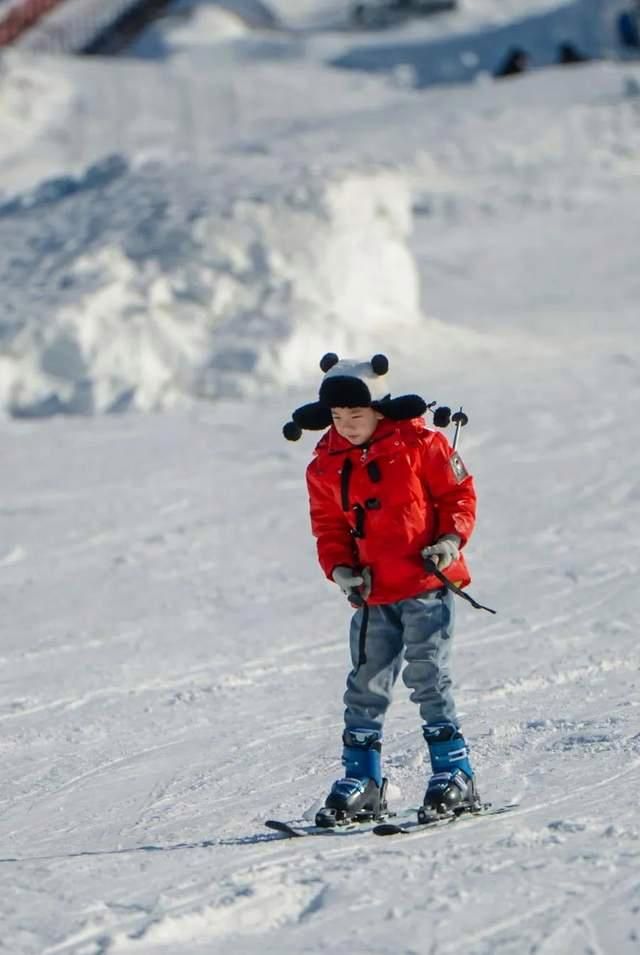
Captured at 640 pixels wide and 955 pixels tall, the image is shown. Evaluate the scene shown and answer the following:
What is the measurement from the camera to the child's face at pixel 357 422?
15.3 ft

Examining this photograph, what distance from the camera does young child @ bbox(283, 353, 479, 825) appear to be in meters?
4.66

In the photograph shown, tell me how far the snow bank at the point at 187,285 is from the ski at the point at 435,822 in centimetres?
798

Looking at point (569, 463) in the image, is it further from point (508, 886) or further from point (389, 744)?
point (508, 886)

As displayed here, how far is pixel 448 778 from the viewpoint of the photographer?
4.76m

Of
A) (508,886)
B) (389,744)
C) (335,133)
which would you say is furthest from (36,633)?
(335,133)

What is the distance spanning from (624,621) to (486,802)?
2.74 metres

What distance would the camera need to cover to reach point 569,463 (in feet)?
35.3

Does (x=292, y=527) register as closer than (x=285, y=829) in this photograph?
No

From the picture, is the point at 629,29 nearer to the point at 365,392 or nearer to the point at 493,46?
the point at 493,46

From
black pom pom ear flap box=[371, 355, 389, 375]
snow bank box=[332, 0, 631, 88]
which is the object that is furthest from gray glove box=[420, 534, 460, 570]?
snow bank box=[332, 0, 631, 88]

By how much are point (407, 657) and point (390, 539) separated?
0.35 metres

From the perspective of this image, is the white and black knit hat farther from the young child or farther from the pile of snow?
the pile of snow

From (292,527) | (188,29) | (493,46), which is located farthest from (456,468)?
(188,29)

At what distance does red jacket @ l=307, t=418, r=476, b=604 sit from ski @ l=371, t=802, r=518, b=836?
617 millimetres
